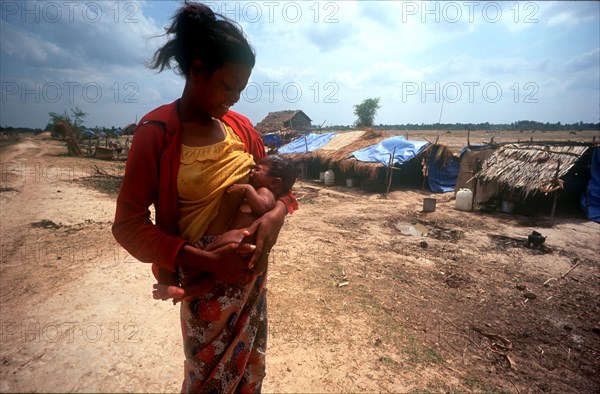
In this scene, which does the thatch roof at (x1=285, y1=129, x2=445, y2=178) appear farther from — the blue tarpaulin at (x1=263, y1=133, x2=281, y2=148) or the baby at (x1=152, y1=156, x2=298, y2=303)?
the baby at (x1=152, y1=156, x2=298, y2=303)

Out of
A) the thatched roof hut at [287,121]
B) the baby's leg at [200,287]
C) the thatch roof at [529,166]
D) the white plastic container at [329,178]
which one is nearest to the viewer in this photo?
the baby's leg at [200,287]

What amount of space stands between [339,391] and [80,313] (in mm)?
2972

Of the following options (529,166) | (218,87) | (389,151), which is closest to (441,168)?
(389,151)

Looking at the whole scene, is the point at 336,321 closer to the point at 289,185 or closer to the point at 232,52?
the point at 289,185

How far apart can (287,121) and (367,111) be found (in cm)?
1597

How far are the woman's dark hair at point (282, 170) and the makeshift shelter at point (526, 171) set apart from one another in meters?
9.40

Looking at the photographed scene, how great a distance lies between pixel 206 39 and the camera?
1.24 m

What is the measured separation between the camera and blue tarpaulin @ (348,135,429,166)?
12.8 m

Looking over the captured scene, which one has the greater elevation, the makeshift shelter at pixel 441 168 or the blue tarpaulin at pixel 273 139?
the blue tarpaulin at pixel 273 139

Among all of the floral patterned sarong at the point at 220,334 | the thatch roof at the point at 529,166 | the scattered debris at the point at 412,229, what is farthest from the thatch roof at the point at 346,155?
the floral patterned sarong at the point at 220,334

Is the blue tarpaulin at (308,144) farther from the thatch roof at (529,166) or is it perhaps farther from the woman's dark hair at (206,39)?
the woman's dark hair at (206,39)

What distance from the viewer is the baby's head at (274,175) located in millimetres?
1533

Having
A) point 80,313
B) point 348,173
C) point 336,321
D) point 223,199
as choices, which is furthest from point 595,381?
point 348,173

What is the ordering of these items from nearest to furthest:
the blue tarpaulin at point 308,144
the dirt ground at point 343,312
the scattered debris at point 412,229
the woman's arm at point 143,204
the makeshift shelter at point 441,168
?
1. the woman's arm at point 143,204
2. the dirt ground at point 343,312
3. the scattered debris at point 412,229
4. the makeshift shelter at point 441,168
5. the blue tarpaulin at point 308,144
